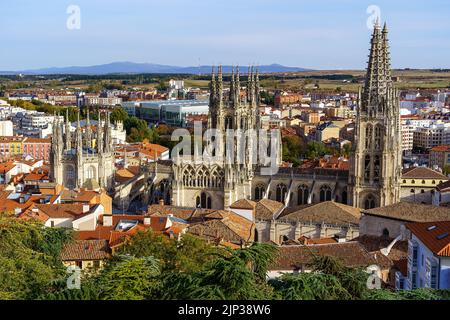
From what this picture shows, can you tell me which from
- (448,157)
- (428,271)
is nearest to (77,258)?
(428,271)

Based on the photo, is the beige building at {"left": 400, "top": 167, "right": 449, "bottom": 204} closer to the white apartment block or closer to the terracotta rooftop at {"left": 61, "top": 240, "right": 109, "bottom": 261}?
the terracotta rooftop at {"left": 61, "top": 240, "right": 109, "bottom": 261}

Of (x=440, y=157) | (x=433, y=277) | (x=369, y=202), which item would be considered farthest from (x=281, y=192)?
(x=440, y=157)

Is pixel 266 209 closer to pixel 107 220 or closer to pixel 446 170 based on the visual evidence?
pixel 107 220

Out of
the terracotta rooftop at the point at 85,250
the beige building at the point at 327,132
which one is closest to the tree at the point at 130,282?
the terracotta rooftop at the point at 85,250

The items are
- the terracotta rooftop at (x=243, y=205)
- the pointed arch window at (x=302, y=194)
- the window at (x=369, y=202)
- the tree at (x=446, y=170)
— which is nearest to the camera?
the terracotta rooftop at (x=243, y=205)

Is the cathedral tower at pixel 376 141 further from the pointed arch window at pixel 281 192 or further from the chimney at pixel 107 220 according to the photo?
the chimney at pixel 107 220

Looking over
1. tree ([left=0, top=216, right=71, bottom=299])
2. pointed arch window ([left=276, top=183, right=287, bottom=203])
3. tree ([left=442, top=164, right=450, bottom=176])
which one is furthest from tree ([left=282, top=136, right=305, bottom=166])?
tree ([left=0, top=216, right=71, bottom=299])

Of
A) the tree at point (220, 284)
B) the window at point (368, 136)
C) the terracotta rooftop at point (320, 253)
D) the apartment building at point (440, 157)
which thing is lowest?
the apartment building at point (440, 157)
